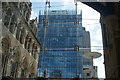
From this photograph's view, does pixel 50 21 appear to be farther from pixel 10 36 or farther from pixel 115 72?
pixel 115 72

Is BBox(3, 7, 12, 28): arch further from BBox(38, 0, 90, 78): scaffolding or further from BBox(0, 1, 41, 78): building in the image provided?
BBox(38, 0, 90, 78): scaffolding

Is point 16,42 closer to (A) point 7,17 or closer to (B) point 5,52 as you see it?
(A) point 7,17

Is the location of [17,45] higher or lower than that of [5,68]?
higher

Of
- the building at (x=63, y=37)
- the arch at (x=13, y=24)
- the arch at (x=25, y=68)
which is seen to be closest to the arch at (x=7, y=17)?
the arch at (x=13, y=24)

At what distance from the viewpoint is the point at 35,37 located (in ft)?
51.6

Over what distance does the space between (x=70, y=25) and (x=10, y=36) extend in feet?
11.3

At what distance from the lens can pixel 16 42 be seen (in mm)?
12219

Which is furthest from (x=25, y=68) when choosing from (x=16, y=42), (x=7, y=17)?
(x=7, y=17)

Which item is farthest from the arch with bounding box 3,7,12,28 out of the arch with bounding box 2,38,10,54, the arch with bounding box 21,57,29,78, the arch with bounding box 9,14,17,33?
the arch with bounding box 21,57,29,78

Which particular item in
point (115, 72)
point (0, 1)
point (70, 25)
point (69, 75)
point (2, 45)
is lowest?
point (69, 75)

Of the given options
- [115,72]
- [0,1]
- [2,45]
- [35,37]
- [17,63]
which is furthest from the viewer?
[35,37]

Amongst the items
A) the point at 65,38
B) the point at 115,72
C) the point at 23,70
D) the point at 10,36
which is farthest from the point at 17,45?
the point at 115,72

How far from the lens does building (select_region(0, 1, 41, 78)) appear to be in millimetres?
10906

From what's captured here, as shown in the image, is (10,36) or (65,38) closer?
(10,36)
